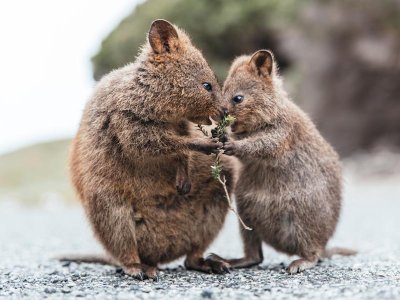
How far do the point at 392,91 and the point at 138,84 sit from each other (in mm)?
21839

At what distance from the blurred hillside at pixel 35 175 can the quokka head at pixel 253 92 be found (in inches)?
629

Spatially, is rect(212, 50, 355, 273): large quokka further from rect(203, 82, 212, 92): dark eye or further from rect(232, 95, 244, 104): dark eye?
rect(203, 82, 212, 92): dark eye

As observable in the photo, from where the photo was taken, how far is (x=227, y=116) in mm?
6812

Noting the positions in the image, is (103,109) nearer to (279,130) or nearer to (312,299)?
(279,130)

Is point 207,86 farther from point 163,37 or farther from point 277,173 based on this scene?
point 277,173

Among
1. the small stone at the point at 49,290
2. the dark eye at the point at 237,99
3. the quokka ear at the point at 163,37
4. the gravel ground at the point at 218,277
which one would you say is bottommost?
the small stone at the point at 49,290

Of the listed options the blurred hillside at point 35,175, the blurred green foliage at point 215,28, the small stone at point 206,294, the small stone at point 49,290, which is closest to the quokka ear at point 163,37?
the small stone at point 49,290

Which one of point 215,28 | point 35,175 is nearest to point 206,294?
point 35,175

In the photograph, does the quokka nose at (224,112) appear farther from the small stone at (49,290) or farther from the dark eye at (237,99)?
the small stone at (49,290)

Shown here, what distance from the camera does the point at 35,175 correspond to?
2867cm

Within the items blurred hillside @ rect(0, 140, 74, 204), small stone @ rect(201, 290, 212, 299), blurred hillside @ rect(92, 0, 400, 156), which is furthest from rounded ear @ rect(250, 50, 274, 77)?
blurred hillside @ rect(92, 0, 400, 156)

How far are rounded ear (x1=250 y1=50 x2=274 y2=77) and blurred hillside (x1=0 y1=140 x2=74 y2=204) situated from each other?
631 inches

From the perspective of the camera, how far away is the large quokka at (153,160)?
6520mm

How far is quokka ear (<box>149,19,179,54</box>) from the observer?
22.6ft
